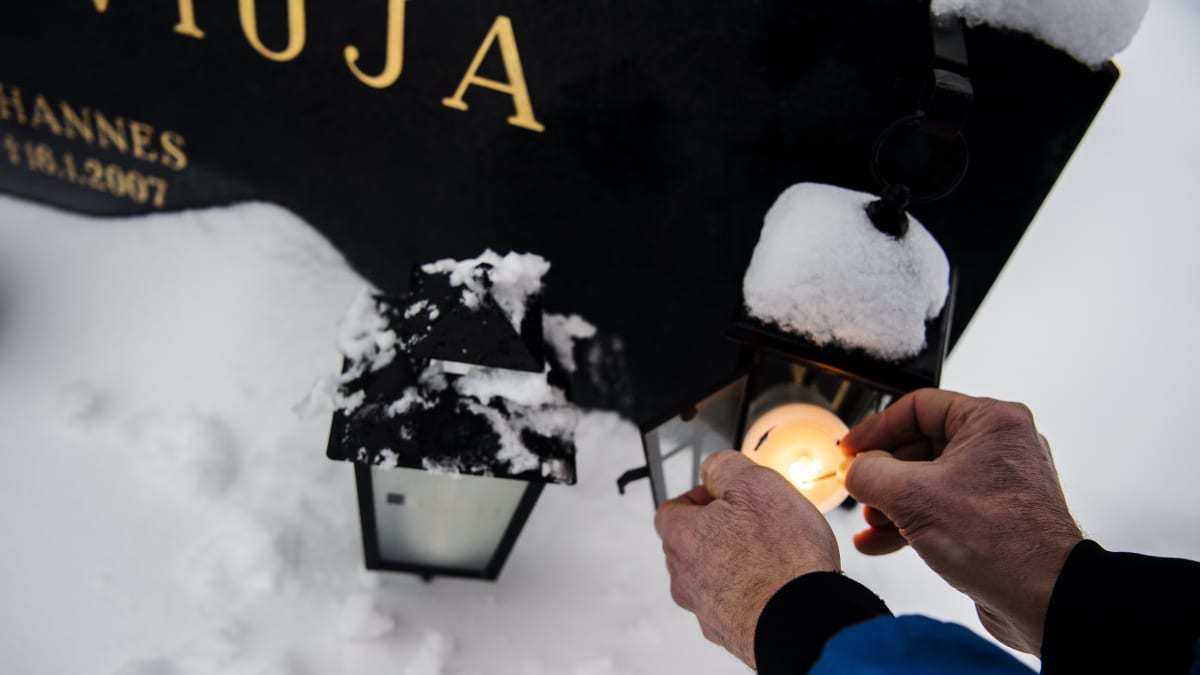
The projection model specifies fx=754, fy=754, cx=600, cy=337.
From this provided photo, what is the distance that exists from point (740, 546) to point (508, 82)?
0.81 m

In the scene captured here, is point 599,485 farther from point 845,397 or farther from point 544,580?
point 845,397

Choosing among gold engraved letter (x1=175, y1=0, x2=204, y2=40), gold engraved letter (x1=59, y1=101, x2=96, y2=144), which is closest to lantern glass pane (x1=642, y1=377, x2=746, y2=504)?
gold engraved letter (x1=175, y1=0, x2=204, y2=40)

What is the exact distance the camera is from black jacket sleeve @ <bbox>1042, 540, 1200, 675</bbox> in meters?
0.57

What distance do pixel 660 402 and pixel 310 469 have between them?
27.3 inches

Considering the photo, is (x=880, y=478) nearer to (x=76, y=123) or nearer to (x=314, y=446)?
(x=314, y=446)

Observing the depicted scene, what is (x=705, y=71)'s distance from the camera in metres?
1.11

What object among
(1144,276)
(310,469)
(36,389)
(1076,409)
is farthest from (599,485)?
(1144,276)

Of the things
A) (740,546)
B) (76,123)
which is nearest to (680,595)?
(740,546)

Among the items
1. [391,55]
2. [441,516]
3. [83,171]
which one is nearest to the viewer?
[441,516]

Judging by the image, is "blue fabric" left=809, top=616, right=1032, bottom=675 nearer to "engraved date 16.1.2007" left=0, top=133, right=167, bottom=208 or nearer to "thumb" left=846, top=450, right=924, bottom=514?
"thumb" left=846, top=450, right=924, bottom=514

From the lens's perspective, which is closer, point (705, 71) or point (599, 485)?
point (705, 71)

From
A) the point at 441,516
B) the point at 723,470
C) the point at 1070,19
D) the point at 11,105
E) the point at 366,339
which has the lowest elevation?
the point at 441,516

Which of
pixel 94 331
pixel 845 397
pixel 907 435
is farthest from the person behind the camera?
pixel 94 331

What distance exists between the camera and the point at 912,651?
1.82 feet
